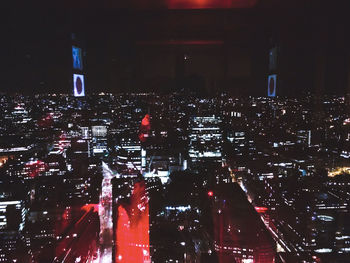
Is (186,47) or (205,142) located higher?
(186,47)

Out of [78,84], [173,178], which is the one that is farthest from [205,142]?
[78,84]

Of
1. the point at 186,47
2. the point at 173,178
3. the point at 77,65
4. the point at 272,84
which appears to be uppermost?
the point at 186,47

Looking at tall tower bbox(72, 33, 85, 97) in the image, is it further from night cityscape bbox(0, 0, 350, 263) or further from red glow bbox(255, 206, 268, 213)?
red glow bbox(255, 206, 268, 213)

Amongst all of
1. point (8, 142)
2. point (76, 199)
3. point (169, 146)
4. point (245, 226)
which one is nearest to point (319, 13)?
point (245, 226)

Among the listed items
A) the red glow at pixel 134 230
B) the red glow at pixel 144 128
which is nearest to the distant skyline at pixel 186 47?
the red glow at pixel 144 128

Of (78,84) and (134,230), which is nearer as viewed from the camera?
(78,84)

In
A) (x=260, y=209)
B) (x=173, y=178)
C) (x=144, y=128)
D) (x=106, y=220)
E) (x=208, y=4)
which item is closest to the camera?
(x=208, y=4)

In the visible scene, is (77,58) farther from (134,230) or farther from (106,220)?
(106,220)
